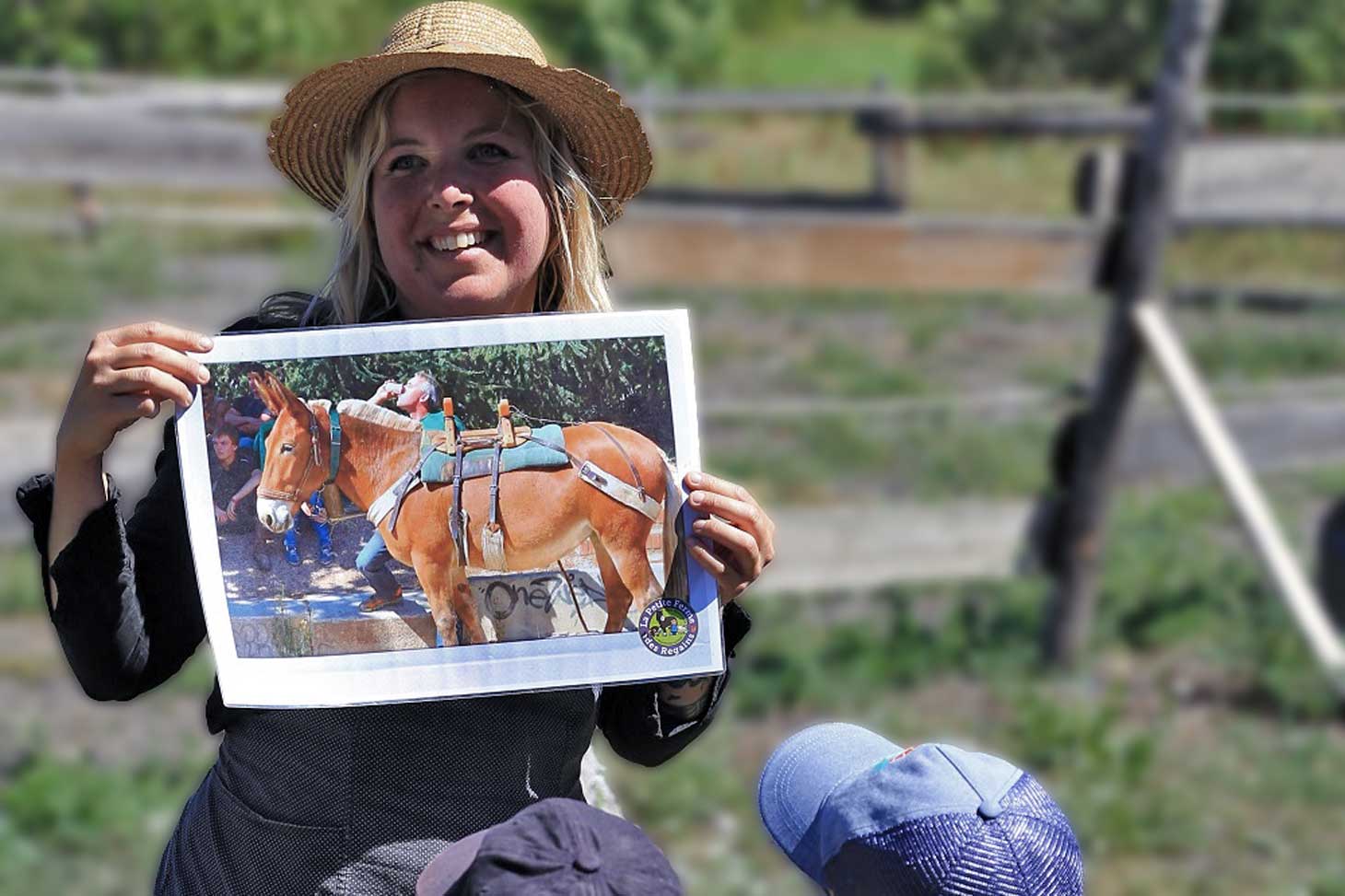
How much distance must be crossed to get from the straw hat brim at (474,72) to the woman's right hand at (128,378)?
0.31 m

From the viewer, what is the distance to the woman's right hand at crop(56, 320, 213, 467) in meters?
1.45

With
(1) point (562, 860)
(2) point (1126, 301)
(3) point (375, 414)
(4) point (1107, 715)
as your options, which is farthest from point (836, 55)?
(1) point (562, 860)

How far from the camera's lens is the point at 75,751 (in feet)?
13.6

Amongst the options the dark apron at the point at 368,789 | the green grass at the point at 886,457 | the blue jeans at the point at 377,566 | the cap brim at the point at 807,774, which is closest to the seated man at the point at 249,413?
the blue jeans at the point at 377,566

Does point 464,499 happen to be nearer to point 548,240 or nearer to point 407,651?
point 407,651

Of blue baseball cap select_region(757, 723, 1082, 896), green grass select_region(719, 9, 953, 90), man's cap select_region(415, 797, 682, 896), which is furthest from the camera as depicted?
green grass select_region(719, 9, 953, 90)

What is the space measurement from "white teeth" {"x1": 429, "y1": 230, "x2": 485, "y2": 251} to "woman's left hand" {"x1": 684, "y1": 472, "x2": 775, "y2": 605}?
32cm

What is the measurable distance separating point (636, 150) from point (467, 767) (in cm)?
67

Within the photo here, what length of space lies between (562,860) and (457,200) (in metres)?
0.65

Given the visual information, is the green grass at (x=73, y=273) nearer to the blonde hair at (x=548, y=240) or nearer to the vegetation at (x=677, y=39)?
the vegetation at (x=677, y=39)

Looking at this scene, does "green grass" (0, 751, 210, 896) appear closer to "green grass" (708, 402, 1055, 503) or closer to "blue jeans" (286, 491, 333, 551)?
"blue jeans" (286, 491, 333, 551)

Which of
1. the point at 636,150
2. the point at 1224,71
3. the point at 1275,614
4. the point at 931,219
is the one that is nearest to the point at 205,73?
the point at 1224,71

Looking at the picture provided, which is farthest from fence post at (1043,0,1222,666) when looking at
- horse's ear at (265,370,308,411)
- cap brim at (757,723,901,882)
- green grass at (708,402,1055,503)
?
horse's ear at (265,370,308,411)

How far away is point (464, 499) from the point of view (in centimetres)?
151
